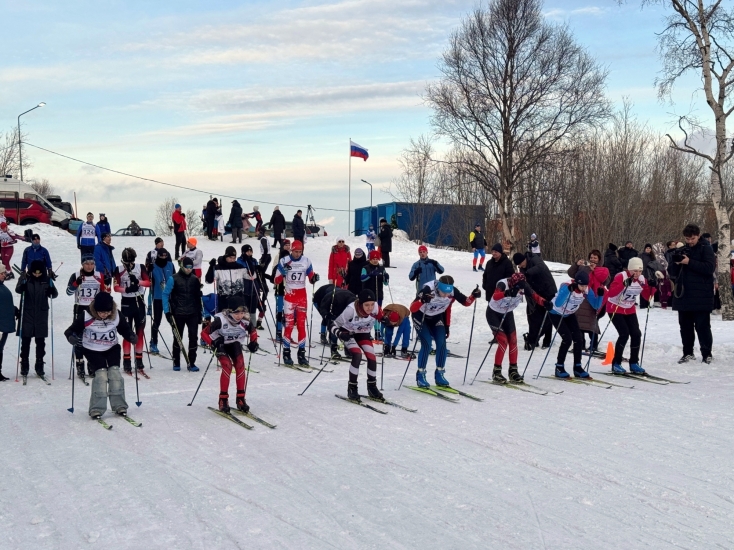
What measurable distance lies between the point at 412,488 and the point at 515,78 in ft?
104

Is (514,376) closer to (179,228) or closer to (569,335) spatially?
(569,335)

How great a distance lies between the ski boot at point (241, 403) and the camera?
9.10 metres

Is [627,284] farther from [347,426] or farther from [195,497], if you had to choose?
[195,497]

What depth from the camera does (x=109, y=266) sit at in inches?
609

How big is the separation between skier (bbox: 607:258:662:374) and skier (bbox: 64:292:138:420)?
7.34m

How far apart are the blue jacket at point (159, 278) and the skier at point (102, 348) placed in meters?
4.96

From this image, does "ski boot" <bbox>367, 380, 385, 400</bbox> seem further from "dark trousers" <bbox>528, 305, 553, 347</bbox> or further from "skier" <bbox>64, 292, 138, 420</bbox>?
"dark trousers" <bbox>528, 305, 553, 347</bbox>

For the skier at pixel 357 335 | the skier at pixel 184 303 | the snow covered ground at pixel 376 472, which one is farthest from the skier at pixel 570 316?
the skier at pixel 184 303

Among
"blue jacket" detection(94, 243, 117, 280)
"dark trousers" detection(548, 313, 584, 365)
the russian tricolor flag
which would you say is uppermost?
the russian tricolor flag

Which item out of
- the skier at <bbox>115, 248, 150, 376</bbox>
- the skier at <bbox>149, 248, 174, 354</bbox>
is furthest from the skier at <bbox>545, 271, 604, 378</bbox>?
the skier at <bbox>149, 248, 174, 354</bbox>

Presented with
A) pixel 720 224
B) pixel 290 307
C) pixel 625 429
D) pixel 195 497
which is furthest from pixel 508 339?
pixel 720 224

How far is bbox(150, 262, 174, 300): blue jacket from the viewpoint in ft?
45.6

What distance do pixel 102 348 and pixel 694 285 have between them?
913 centimetres

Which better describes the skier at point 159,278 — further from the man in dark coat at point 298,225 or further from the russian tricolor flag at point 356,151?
the russian tricolor flag at point 356,151
